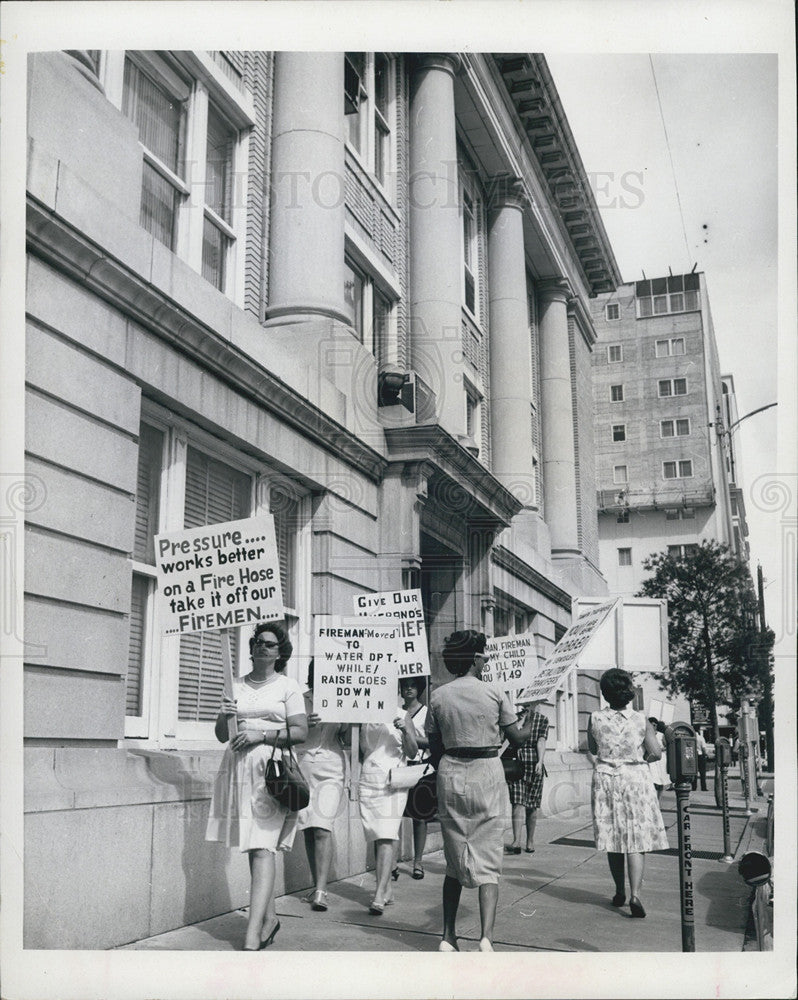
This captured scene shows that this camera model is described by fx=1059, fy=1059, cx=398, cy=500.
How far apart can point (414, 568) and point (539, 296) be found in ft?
50.2

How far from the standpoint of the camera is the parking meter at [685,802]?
6578mm

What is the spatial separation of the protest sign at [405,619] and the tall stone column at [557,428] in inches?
639

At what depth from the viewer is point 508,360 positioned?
70.4 feet

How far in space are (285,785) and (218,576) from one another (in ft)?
4.65

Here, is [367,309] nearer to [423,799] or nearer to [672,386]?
[423,799]

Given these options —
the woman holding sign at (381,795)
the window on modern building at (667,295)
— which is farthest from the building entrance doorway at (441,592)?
the window on modern building at (667,295)

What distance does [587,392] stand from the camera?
29219mm

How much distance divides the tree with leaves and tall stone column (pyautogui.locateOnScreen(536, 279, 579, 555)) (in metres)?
3.27

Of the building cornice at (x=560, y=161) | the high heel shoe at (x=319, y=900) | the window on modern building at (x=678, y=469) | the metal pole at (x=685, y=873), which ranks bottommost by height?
the high heel shoe at (x=319, y=900)

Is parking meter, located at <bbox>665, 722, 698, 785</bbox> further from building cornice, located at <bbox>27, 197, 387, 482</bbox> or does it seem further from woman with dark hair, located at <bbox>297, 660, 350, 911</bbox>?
building cornice, located at <bbox>27, 197, 387, 482</bbox>

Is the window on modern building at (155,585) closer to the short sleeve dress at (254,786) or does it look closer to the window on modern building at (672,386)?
the short sleeve dress at (254,786)

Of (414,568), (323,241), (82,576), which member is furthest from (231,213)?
(82,576)

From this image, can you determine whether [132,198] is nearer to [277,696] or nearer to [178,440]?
[178,440]

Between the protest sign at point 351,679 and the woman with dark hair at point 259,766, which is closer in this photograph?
the woman with dark hair at point 259,766
